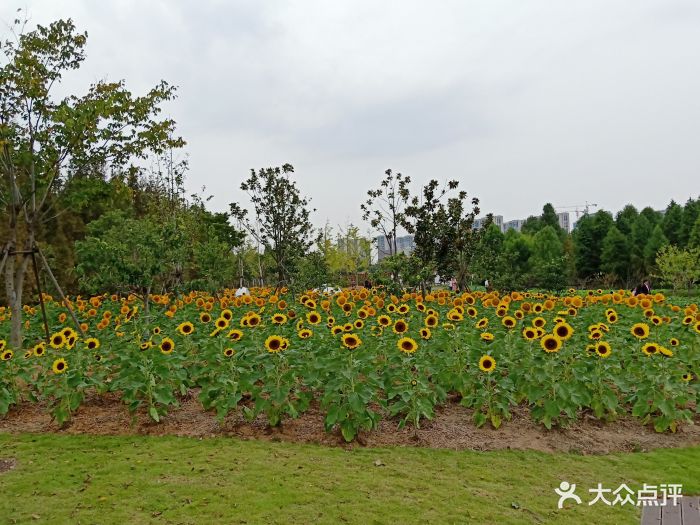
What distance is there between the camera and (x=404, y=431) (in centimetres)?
563

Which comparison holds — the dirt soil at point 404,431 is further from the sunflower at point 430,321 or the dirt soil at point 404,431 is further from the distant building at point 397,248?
the distant building at point 397,248

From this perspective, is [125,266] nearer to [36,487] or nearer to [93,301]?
[93,301]

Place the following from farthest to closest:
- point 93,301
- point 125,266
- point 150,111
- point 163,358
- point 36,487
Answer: point 93,301 < point 150,111 < point 125,266 < point 163,358 < point 36,487

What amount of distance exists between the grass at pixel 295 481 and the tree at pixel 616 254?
40334mm

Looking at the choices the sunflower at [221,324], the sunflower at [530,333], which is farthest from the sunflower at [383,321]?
the sunflower at [221,324]

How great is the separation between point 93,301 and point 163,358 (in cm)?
722

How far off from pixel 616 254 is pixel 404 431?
41743 mm

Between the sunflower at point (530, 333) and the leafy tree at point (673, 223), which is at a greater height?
the leafy tree at point (673, 223)

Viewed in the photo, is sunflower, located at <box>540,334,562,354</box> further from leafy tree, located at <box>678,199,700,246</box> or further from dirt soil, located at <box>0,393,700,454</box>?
leafy tree, located at <box>678,199,700,246</box>

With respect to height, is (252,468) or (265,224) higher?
(265,224)

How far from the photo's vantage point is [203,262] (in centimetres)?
1609

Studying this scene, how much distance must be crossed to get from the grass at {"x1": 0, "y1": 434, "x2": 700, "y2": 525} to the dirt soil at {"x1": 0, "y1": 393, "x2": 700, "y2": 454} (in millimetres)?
199

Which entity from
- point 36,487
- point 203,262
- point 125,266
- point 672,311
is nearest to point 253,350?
point 36,487

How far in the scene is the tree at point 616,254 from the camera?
41.7m
